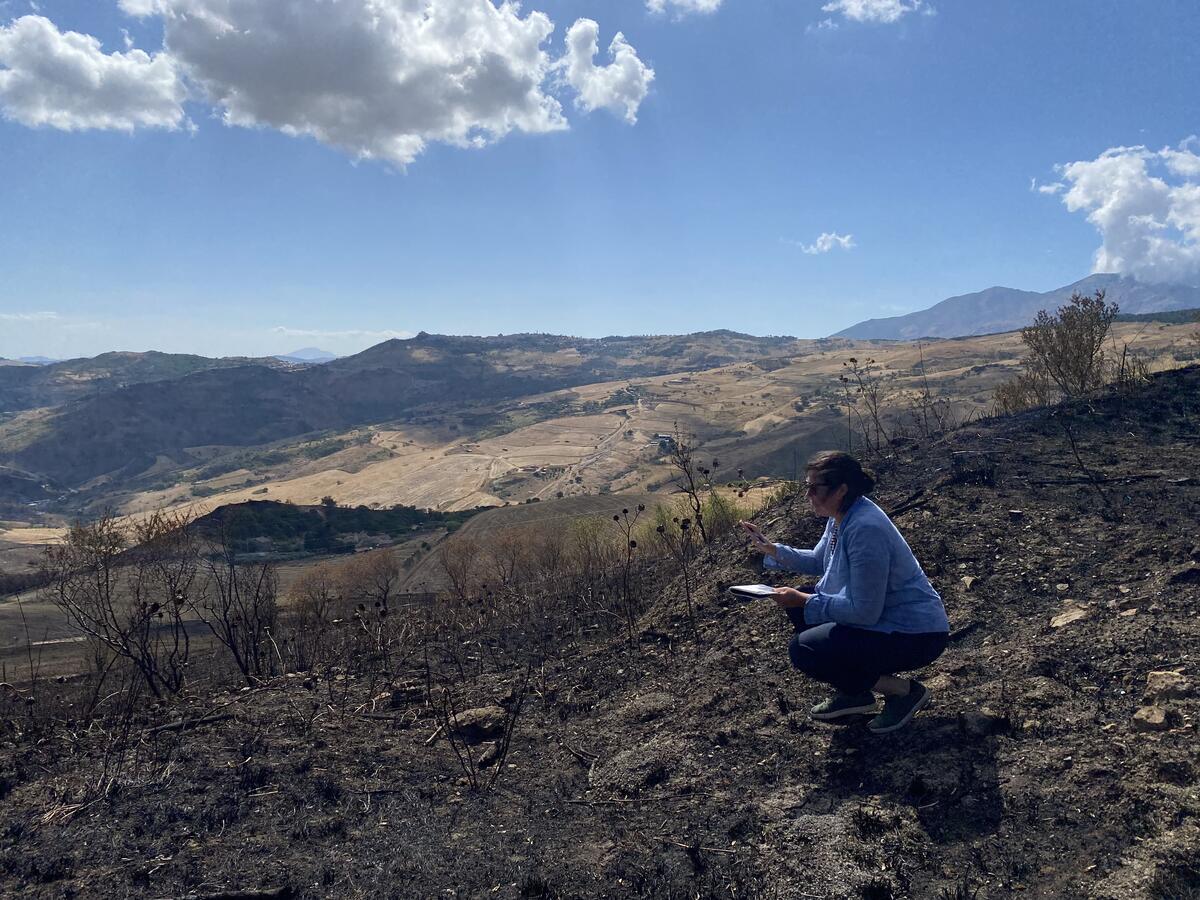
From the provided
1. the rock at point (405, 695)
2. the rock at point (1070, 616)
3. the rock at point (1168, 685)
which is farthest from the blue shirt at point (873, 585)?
the rock at point (405, 695)

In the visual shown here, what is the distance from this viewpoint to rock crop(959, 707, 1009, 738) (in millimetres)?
3420

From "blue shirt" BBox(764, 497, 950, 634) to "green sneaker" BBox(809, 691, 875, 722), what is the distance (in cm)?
44

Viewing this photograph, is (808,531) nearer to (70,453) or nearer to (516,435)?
(516,435)

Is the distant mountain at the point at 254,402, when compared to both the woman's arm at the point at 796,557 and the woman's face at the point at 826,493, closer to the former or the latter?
the woman's arm at the point at 796,557

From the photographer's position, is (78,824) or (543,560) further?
(543,560)

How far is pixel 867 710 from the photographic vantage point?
3615 mm

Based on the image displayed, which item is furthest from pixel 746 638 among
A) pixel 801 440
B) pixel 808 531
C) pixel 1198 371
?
pixel 801 440

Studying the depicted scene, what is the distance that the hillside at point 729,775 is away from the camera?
2.77 meters

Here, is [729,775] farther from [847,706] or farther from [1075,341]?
[1075,341]

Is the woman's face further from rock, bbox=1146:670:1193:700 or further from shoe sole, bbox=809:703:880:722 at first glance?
rock, bbox=1146:670:1193:700

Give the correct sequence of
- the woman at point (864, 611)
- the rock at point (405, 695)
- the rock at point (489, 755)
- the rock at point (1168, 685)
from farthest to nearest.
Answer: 1. the rock at point (405, 695)
2. the rock at point (489, 755)
3. the woman at point (864, 611)
4. the rock at point (1168, 685)

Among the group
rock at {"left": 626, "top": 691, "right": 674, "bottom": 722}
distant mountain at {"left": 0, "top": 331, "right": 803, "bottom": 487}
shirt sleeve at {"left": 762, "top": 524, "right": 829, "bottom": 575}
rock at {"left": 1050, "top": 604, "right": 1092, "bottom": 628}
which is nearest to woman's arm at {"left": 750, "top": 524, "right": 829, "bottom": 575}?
shirt sleeve at {"left": 762, "top": 524, "right": 829, "bottom": 575}

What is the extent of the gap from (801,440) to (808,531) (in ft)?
158

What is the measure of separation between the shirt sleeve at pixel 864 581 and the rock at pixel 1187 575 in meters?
2.45
